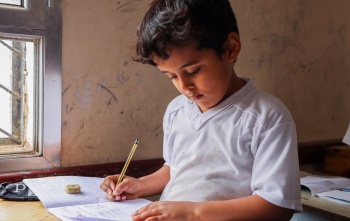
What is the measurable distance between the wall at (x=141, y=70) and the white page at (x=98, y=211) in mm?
360

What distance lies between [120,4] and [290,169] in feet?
2.53

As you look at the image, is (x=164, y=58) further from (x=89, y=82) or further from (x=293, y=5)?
(x=293, y=5)

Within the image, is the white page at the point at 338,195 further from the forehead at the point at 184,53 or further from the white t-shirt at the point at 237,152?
the forehead at the point at 184,53

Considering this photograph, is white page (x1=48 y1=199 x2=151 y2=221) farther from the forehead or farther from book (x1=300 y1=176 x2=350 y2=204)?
book (x1=300 y1=176 x2=350 y2=204)

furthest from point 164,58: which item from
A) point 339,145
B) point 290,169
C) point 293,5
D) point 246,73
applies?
point 339,145

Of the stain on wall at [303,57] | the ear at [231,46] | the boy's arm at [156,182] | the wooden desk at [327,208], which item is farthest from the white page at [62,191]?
the stain on wall at [303,57]

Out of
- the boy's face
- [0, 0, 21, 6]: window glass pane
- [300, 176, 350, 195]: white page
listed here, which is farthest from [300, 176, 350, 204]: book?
[0, 0, 21, 6]: window glass pane

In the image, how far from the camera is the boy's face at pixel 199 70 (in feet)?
2.95

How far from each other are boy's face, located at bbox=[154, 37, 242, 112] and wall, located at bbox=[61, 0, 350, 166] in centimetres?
46

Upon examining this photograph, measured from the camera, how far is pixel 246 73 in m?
1.72

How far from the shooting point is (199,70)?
917 millimetres

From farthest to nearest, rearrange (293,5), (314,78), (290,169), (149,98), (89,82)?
1. (314,78)
2. (293,5)
3. (149,98)
4. (89,82)
5. (290,169)

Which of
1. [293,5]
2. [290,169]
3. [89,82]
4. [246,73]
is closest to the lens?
[290,169]

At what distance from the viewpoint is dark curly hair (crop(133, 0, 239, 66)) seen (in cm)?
88
